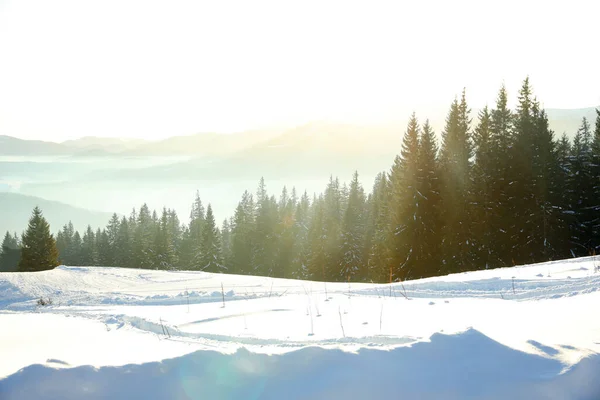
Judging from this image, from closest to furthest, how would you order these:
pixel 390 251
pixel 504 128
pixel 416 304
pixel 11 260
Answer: pixel 416 304 < pixel 390 251 < pixel 504 128 < pixel 11 260

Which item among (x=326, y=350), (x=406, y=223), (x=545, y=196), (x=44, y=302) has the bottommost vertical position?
(x=44, y=302)

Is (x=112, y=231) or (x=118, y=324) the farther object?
(x=112, y=231)

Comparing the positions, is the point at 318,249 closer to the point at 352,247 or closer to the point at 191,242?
the point at 352,247

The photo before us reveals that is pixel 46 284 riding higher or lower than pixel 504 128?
lower

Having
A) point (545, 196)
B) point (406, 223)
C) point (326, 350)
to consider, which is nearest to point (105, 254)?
point (406, 223)

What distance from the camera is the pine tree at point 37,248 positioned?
4084cm

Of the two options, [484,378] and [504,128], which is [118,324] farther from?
[504,128]

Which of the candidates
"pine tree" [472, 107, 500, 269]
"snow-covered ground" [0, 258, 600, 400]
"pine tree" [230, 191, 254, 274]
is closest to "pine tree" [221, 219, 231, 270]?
"pine tree" [230, 191, 254, 274]

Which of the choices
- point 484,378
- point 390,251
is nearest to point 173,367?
point 484,378

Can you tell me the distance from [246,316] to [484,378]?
13.7 ft

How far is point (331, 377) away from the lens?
11.5 feet

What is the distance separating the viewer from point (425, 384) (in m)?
3.43

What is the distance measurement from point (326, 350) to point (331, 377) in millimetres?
338

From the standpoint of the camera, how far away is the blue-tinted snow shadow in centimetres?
327
